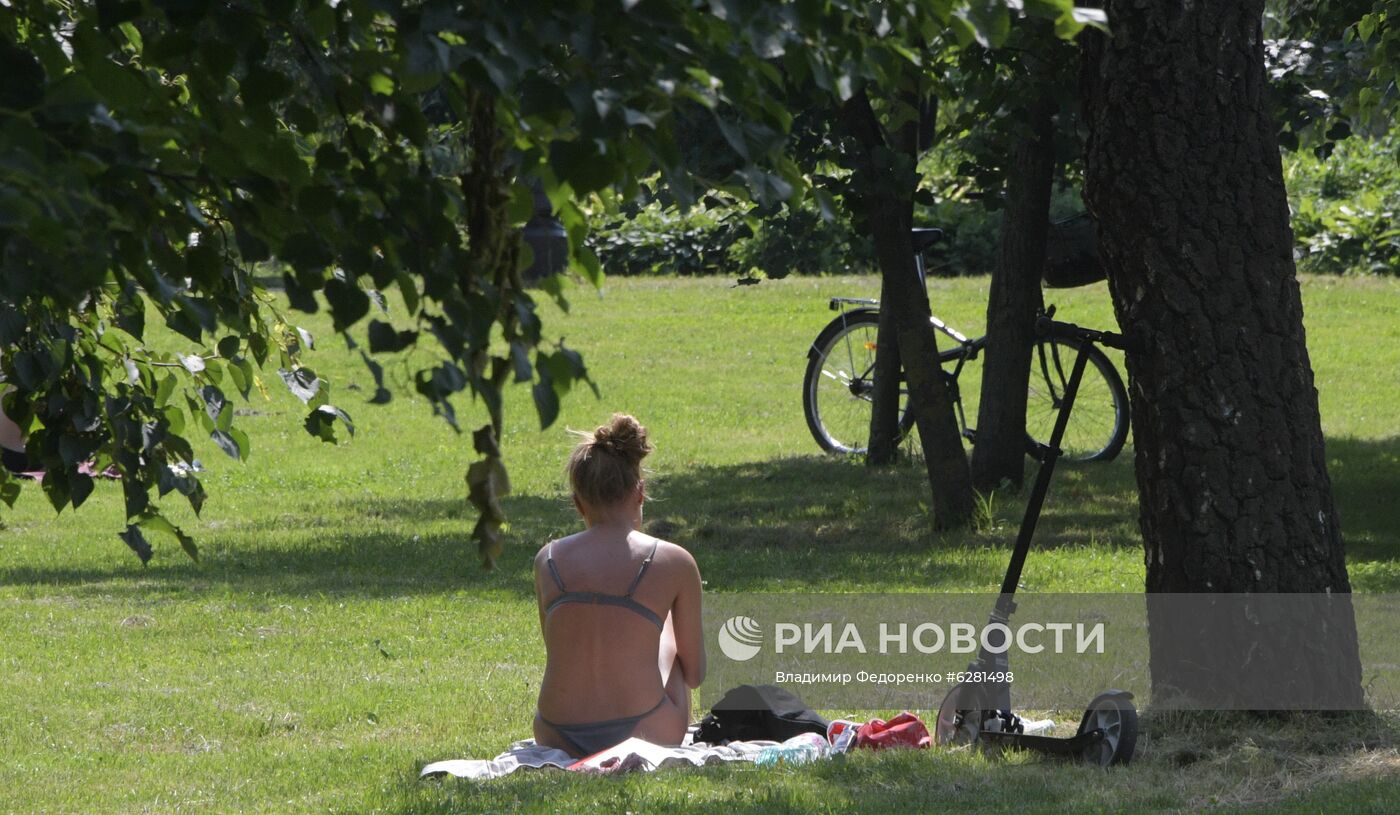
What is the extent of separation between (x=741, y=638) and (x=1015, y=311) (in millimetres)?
3520

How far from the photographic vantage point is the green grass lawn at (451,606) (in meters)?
4.77

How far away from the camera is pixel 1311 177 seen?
84.5ft

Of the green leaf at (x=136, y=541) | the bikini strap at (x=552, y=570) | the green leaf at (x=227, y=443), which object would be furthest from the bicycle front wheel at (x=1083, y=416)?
the green leaf at (x=136, y=541)

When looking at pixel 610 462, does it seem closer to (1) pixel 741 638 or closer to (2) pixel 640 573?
(2) pixel 640 573

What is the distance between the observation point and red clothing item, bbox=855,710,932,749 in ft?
17.3

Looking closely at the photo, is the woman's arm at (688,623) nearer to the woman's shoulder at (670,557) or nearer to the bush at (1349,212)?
the woman's shoulder at (670,557)

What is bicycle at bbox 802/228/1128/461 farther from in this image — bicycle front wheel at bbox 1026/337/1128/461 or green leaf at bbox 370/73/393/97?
green leaf at bbox 370/73/393/97

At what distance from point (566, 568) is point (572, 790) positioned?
81 cm

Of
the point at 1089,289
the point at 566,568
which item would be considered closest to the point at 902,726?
the point at 566,568

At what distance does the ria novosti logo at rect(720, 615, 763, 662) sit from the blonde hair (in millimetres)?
1827

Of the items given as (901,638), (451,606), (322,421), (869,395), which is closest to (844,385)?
(869,395)

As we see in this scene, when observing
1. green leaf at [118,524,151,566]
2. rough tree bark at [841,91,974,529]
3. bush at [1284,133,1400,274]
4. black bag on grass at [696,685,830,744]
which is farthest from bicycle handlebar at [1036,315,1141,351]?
bush at [1284,133,1400,274]

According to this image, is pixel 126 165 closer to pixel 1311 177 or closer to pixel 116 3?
pixel 116 3

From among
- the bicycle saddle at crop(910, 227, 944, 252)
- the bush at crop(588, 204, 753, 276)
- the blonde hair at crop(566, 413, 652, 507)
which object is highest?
the bush at crop(588, 204, 753, 276)
